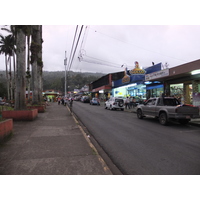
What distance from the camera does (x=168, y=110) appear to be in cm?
930

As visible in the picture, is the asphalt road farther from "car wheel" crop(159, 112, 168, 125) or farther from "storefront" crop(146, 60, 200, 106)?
"storefront" crop(146, 60, 200, 106)

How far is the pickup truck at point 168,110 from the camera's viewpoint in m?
8.88

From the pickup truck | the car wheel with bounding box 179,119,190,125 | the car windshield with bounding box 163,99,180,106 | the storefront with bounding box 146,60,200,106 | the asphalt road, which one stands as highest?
the storefront with bounding box 146,60,200,106

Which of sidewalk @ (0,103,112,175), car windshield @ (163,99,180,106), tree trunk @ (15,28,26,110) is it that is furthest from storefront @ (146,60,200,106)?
tree trunk @ (15,28,26,110)

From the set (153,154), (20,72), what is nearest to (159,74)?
(20,72)

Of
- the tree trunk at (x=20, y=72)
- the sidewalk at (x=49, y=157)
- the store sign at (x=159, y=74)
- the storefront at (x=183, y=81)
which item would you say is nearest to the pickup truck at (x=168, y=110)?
the storefront at (x=183, y=81)

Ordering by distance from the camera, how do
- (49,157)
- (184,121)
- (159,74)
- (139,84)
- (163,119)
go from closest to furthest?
(49,157), (163,119), (184,121), (159,74), (139,84)

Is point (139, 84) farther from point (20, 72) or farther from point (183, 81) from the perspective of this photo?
point (20, 72)

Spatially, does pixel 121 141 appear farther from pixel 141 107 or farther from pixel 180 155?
pixel 141 107

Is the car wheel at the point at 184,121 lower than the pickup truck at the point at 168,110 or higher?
lower

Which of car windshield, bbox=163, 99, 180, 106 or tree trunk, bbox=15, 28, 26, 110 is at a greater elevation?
tree trunk, bbox=15, 28, 26, 110

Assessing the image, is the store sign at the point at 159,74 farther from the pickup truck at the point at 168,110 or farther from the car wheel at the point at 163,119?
the car wheel at the point at 163,119

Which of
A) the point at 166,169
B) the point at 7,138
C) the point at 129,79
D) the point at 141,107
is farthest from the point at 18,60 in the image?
the point at 129,79

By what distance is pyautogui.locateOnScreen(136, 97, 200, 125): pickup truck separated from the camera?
8875mm
